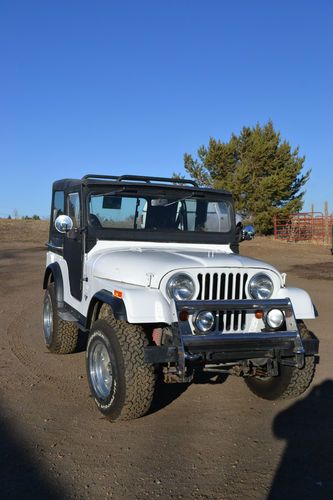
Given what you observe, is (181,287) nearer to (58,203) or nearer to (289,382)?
(289,382)

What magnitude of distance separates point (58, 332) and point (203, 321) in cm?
275

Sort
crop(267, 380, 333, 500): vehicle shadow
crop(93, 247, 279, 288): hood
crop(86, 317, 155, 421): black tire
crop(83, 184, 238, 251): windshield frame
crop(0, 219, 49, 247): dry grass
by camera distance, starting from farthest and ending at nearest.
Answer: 1. crop(0, 219, 49, 247): dry grass
2. crop(83, 184, 238, 251): windshield frame
3. crop(93, 247, 279, 288): hood
4. crop(86, 317, 155, 421): black tire
5. crop(267, 380, 333, 500): vehicle shadow

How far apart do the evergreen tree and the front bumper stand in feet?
93.0

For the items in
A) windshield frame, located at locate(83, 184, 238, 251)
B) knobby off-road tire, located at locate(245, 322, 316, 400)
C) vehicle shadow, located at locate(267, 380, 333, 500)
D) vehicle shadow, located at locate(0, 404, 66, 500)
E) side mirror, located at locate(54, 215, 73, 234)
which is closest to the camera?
vehicle shadow, located at locate(0, 404, 66, 500)

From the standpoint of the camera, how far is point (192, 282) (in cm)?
413

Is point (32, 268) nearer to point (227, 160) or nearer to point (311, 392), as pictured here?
point (311, 392)

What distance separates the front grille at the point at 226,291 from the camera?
4090 mm

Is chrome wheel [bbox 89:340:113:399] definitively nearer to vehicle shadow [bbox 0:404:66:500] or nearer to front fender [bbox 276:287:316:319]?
vehicle shadow [bbox 0:404:66:500]

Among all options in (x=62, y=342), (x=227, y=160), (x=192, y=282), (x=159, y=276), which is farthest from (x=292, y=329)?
(x=227, y=160)

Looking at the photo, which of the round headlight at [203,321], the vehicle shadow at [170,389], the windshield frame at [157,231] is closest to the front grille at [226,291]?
the round headlight at [203,321]

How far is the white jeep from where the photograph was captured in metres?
3.88

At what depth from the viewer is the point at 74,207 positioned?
5617 mm

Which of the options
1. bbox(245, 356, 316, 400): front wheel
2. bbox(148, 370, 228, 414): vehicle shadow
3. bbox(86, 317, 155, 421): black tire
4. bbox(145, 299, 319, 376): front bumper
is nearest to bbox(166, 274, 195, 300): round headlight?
bbox(145, 299, 319, 376): front bumper

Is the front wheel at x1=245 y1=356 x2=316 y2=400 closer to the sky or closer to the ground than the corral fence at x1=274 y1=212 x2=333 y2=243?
closer to the ground
